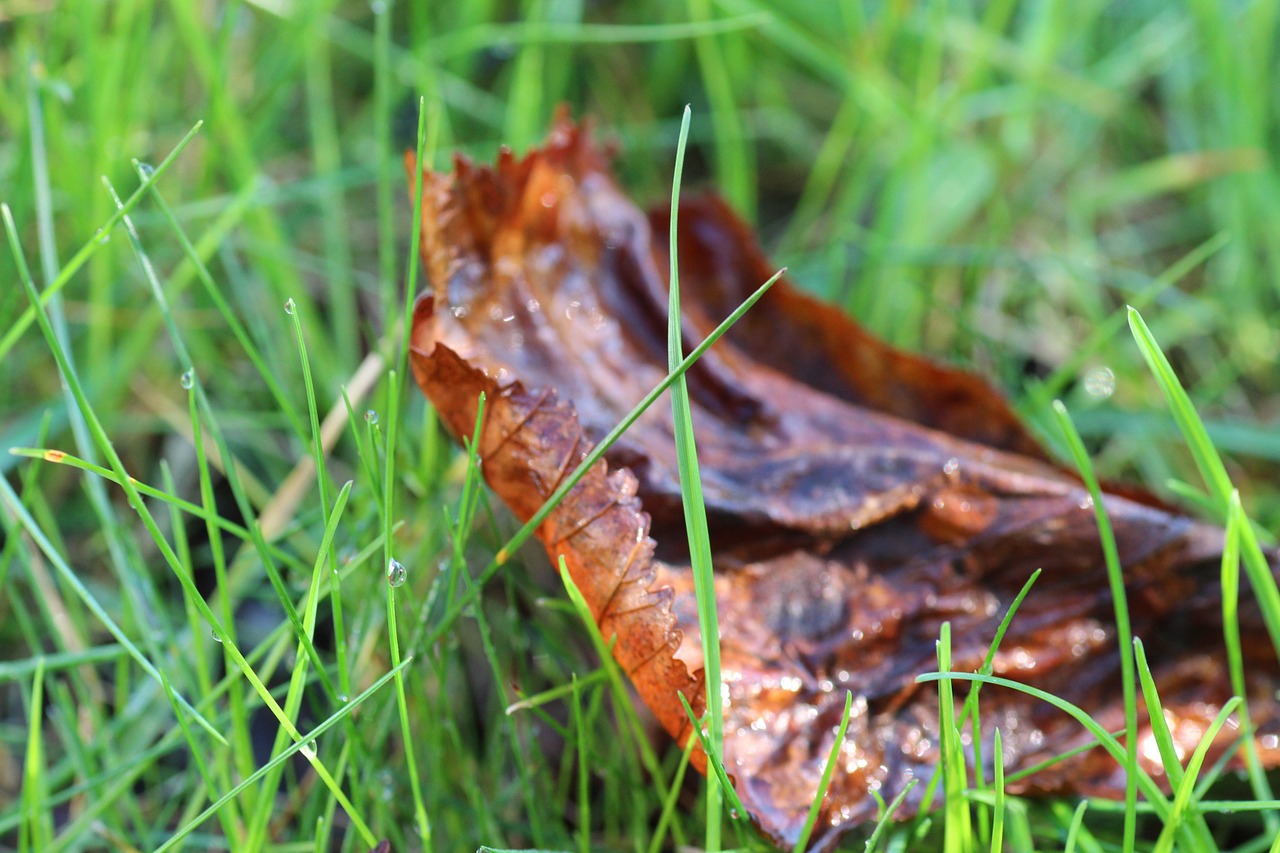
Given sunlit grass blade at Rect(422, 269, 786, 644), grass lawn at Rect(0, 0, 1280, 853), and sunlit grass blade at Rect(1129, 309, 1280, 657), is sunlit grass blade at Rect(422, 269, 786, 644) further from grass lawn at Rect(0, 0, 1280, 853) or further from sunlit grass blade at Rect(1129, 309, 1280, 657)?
sunlit grass blade at Rect(1129, 309, 1280, 657)

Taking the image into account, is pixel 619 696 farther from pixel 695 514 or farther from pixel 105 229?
pixel 105 229

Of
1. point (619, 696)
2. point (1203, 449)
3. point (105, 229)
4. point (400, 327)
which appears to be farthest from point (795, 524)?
point (105, 229)

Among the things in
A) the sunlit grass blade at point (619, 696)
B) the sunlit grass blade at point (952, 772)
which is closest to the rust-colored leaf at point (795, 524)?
the sunlit grass blade at point (619, 696)

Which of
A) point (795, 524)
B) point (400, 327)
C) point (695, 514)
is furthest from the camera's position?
point (400, 327)

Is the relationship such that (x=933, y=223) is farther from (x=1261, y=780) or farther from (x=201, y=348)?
(x=201, y=348)

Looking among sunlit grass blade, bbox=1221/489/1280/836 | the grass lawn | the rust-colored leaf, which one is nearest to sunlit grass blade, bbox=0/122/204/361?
the grass lawn

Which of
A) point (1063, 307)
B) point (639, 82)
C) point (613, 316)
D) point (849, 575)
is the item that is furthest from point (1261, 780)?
point (639, 82)
